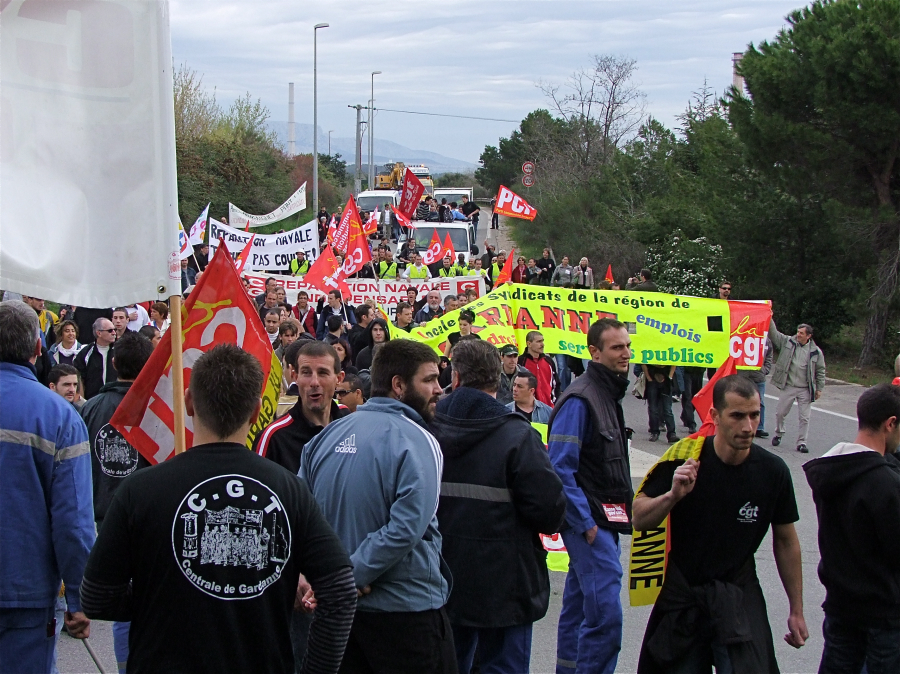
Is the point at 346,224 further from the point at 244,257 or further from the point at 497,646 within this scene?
the point at 497,646

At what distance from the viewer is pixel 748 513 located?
13.0 ft

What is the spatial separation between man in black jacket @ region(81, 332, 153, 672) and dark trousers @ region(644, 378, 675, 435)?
26.9ft

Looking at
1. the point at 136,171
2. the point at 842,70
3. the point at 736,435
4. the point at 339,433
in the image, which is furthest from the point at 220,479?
the point at 842,70

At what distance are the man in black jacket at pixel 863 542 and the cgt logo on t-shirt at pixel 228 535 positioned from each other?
2.58 meters

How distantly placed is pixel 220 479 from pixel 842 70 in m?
18.5

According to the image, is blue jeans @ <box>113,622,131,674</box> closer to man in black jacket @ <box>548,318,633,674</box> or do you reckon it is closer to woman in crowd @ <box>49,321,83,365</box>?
man in black jacket @ <box>548,318,633,674</box>

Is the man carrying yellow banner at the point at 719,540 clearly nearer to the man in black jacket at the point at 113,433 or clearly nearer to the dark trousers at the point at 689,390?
the man in black jacket at the point at 113,433

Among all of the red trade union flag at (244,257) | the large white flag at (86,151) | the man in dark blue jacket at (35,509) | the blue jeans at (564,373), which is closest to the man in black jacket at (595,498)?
the large white flag at (86,151)

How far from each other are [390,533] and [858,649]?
2.20m

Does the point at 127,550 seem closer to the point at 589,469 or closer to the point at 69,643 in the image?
the point at 589,469

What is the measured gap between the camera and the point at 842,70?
60.5ft

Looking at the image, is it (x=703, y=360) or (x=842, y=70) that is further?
(x=842, y=70)

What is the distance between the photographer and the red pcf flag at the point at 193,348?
4.87m

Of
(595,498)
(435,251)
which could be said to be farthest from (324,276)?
(595,498)
